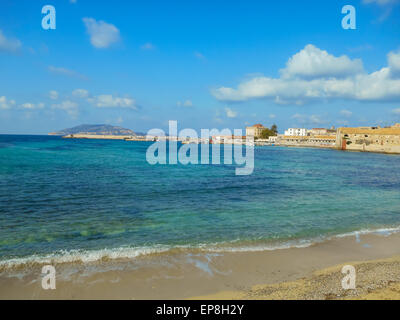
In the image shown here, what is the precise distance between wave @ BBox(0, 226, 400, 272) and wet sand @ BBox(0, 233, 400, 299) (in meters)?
0.22

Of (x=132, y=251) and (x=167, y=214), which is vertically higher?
(x=167, y=214)

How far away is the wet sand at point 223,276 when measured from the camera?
261 inches

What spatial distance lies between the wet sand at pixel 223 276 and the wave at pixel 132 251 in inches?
8.7

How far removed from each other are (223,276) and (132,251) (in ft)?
11.1

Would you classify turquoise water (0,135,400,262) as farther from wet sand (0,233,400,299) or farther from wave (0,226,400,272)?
wet sand (0,233,400,299)

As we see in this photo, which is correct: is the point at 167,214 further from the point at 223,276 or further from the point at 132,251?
the point at 223,276

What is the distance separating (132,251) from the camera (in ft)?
30.6

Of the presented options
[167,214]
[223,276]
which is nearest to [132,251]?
[223,276]

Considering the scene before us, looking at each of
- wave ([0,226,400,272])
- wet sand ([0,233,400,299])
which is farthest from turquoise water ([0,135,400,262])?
wet sand ([0,233,400,299])

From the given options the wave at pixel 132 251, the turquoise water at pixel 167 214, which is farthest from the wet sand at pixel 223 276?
the turquoise water at pixel 167 214
